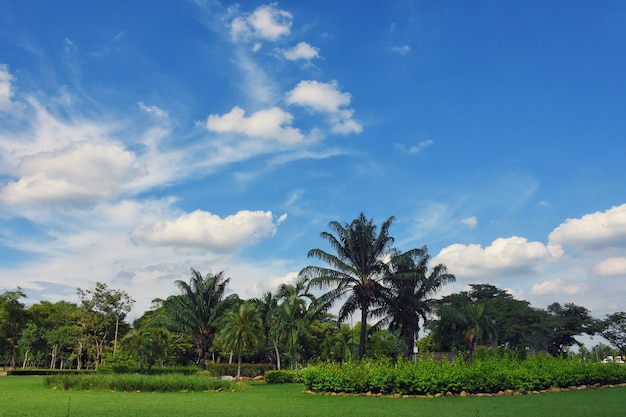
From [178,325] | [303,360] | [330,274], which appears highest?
[330,274]

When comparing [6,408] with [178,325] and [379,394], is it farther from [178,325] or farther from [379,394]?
[178,325]

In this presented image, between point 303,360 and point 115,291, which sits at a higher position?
point 115,291

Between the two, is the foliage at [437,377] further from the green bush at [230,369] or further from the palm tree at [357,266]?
the green bush at [230,369]

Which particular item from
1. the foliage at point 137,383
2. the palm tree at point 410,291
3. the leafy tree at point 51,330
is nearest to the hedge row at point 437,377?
the foliage at point 137,383

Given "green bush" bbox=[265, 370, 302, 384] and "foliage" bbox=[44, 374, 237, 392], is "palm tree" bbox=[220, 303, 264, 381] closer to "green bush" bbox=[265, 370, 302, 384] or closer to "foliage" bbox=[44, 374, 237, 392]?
"green bush" bbox=[265, 370, 302, 384]

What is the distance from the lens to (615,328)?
2440 inches

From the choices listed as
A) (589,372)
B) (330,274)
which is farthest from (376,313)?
(589,372)

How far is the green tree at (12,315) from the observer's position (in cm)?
5578

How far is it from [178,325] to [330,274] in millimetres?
16411

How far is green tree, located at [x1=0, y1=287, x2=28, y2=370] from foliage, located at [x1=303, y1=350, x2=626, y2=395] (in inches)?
1899

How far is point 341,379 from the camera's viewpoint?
19422 mm

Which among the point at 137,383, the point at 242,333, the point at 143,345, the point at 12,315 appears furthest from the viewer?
the point at 12,315

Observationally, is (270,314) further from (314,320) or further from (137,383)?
(137,383)

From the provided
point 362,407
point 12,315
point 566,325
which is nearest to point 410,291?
point 362,407
